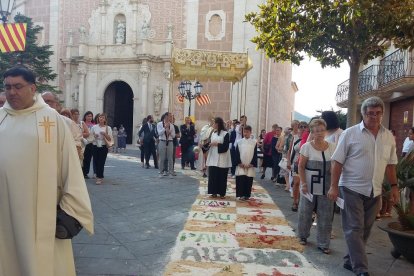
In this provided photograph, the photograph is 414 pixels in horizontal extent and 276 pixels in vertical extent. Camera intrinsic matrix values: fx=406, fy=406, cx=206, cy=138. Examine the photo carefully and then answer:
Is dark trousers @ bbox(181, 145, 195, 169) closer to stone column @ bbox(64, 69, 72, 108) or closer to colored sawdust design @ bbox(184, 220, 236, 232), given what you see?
colored sawdust design @ bbox(184, 220, 236, 232)

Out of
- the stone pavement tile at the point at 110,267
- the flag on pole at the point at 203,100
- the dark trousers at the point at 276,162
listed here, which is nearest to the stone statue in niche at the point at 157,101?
the flag on pole at the point at 203,100

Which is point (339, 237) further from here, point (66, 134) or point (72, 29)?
point (72, 29)

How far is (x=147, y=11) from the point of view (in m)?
25.3

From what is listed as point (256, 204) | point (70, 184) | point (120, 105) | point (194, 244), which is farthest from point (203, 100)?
point (70, 184)

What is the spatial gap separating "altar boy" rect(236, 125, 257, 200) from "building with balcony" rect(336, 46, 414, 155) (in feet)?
25.6

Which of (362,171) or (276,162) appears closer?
(362,171)

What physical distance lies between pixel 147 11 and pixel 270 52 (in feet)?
61.2

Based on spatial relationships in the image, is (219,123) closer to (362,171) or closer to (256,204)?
(256,204)

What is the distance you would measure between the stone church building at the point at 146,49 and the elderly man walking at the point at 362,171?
19045mm

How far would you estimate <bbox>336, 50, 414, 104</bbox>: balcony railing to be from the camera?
1470 cm

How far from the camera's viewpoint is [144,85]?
2414 centimetres

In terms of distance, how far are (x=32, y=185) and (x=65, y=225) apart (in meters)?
0.32

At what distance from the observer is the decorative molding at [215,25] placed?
24234mm

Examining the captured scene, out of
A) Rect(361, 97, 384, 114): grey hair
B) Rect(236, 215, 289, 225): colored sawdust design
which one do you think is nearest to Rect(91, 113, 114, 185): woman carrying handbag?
Rect(236, 215, 289, 225): colored sawdust design
